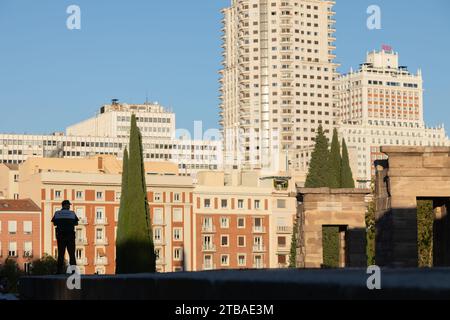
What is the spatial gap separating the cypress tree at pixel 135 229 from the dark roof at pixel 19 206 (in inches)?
2054

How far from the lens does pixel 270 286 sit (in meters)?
15.9

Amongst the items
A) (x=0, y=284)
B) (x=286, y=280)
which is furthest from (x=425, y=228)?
(x=286, y=280)

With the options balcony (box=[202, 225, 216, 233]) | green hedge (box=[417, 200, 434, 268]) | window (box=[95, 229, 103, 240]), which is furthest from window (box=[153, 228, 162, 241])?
green hedge (box=[417, 200, 434, 268])

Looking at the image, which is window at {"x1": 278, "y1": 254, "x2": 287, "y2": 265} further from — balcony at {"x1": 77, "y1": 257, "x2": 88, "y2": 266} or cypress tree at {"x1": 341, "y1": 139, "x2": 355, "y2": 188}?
cypress tree at {"x1": 341, "y1": 139, "x2": 355, "y2": 188}

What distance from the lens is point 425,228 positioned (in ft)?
230

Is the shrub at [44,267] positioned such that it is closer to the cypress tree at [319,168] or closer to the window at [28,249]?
the window at [28,249]

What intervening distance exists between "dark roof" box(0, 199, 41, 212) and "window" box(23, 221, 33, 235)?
4.12ft

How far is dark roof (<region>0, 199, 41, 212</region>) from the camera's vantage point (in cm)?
12681

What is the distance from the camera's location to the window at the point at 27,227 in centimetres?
12706

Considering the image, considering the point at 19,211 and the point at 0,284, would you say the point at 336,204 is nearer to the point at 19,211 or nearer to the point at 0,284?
the point at 0,284

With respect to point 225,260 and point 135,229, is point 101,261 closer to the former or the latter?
point 225,260

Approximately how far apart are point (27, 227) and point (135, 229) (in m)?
54.6
